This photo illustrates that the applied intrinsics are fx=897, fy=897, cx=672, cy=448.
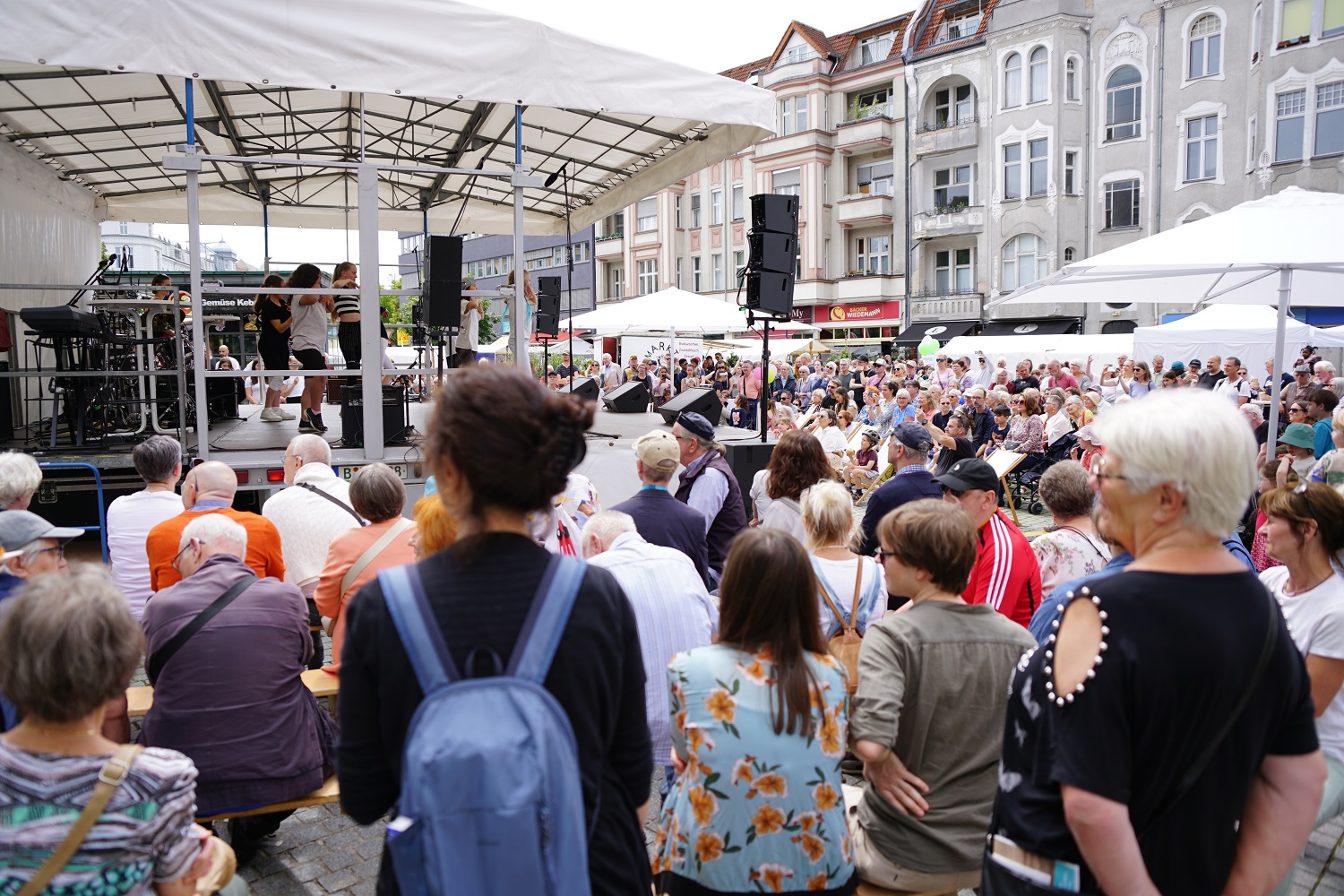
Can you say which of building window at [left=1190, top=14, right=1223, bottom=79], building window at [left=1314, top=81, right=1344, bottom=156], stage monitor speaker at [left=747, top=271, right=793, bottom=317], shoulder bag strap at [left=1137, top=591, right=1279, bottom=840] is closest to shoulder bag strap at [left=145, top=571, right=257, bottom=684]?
shoulder bag strap at [left=1137, top=591, right=1279, bottom=840]

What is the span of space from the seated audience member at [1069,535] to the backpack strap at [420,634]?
2982mm

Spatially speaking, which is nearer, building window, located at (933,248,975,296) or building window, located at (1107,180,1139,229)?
building window, located at (1107,180,1139,229)

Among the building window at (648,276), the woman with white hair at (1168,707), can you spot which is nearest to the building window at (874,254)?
the building window at (648,276)

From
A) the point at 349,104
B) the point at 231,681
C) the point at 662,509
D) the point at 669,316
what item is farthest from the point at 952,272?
the point at 231,681

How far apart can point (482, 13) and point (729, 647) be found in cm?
487

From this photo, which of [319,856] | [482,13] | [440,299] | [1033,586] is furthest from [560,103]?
[319,856]

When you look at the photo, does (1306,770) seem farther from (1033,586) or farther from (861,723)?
(1033,586)

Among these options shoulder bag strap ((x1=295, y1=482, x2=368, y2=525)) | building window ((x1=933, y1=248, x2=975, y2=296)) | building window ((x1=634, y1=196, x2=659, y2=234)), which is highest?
building window ((x1=634, y1=196, x2=659, y2=234))

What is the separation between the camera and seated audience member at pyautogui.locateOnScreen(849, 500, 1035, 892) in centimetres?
246

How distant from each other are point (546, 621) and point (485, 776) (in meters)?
0.26

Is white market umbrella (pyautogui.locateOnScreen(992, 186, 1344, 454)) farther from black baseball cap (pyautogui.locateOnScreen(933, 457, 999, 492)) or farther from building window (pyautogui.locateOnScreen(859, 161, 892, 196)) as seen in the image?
building window (pyautogui.locateOnScreen(859, 161, 892, 196))

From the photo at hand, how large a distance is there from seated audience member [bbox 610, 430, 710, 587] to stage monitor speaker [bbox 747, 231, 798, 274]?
481cm

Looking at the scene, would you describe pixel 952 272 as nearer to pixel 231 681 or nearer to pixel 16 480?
pixel 16 480

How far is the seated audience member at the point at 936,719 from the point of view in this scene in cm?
246
